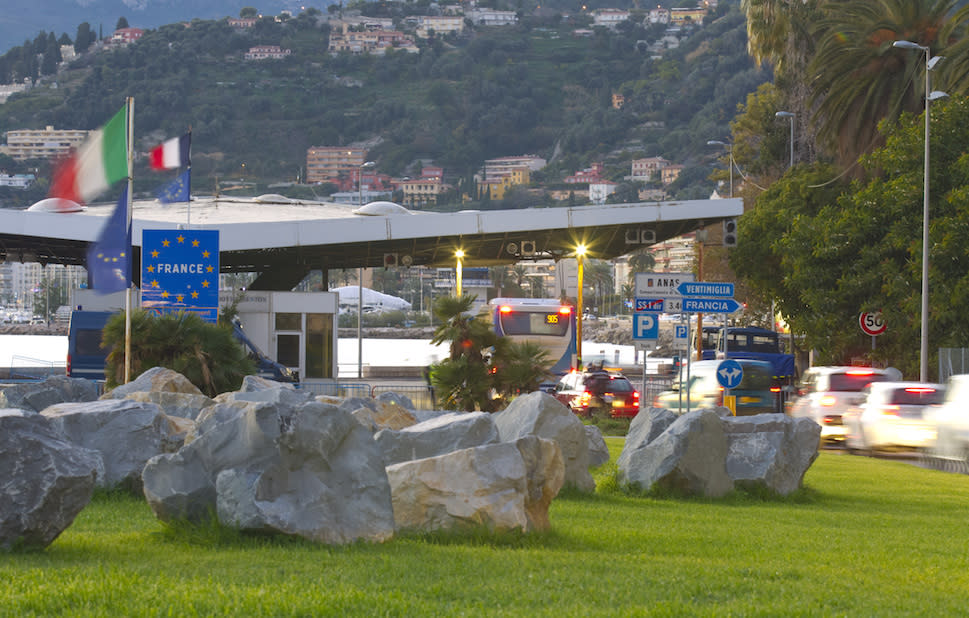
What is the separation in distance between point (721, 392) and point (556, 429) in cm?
1688

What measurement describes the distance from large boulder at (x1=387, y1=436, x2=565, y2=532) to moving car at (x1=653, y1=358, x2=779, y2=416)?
2069 cm

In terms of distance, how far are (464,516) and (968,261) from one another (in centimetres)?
2891

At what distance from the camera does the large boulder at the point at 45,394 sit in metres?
15.7

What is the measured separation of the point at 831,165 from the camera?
1898 inches

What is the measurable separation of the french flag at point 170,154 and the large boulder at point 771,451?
44.3 feet

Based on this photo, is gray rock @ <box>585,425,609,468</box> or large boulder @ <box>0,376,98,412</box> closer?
large boulder @ <box>0,376,98,412</box>

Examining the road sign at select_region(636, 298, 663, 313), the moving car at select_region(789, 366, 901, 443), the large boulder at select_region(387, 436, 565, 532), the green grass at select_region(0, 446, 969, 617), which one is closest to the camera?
the green grass at select_region(0, 446, 969, 617)

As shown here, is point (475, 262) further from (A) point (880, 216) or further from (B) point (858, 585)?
(B) point (858, 585)

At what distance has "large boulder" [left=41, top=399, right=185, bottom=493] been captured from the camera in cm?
1182

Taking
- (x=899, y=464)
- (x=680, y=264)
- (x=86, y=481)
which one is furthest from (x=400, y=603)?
(x=680, y=264)

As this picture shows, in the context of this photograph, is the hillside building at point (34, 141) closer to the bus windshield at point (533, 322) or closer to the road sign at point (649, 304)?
the bus windshield at point (533, 322)

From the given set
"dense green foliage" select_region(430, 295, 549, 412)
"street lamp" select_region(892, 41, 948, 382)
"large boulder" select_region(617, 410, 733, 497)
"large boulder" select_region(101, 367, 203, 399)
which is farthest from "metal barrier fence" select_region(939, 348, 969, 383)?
"large boulder" select_region(101, 367, 203, 399)

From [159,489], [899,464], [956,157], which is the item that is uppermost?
[956,157]

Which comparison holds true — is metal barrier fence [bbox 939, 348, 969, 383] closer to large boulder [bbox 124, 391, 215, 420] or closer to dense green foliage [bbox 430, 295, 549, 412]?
dense green foliage [bbox 430, 295, 549, 412]
